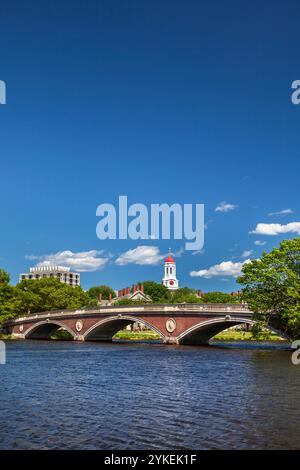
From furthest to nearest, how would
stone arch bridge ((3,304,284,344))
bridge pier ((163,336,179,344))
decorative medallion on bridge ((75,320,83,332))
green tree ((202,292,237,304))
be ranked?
green tree ((202,292,237,304))
decorative medallion on bridge ((75,320,83,332))
bridge pier ((163,336,179,344))
stone arch bridge ((3,304,284,344))

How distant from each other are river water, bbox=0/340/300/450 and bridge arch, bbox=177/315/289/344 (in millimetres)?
20742

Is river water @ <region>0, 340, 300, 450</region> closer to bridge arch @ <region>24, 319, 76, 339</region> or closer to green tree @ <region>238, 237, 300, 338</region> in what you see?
green tree @ <region>238, 237, 300, 338</region>

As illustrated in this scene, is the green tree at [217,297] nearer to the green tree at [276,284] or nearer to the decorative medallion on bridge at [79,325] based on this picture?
the decorative medallion on bridge at [79,325]

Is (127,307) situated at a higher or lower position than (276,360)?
higher

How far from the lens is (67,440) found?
2002 centimetres

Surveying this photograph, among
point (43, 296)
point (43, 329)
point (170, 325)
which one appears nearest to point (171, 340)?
point (170, 325)

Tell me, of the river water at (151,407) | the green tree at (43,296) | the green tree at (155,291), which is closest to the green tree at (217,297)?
the green tree at (155,291)

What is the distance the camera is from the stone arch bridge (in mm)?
70312

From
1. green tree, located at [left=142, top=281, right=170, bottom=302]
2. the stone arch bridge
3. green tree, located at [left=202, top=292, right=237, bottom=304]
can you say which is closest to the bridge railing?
the stone arch bridge

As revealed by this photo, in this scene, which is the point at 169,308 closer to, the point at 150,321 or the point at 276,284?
the point at 150,321

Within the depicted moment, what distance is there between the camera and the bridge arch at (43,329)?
101 m

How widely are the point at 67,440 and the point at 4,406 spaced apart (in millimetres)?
8005

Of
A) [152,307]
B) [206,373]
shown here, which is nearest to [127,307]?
[152,307]
